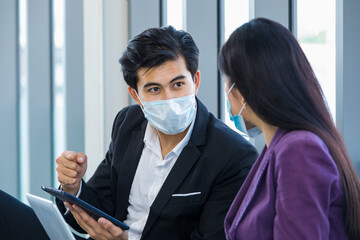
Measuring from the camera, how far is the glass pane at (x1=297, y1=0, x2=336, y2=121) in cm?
183

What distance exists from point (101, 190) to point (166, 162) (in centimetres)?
Result: 32

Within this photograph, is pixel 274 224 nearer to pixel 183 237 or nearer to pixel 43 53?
pixel 183 237

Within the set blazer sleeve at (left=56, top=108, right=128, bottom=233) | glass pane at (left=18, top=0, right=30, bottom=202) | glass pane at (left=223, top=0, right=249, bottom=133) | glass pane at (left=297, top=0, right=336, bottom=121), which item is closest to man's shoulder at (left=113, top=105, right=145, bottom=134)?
blazer sleeve at (left=56, top=108, right=128, bottom=233)

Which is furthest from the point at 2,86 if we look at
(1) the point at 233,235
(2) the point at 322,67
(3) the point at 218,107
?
(1) the point at 233,235

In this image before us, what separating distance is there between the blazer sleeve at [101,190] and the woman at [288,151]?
2.40 feet

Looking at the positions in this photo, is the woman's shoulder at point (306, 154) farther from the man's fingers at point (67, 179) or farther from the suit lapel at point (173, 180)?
the man's fingers at point (67, 179)

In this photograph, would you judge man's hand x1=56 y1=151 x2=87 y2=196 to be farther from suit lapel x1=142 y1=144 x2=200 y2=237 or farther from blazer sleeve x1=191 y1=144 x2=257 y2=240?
blazer sleeve x1=191 y1=144 x2=257 y2=240

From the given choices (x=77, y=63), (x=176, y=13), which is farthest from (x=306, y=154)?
(x=77, y=63)

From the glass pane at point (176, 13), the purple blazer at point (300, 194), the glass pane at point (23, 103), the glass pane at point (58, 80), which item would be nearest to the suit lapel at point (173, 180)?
the purple blazer at point (300, 194)

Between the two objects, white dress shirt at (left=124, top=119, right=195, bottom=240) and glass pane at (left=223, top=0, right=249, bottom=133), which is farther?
glass pane at (left=223, top=0, right=249, bottom=133)

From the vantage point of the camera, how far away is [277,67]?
1.13 m

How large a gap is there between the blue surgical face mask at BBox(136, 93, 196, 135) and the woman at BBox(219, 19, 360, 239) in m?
0.43

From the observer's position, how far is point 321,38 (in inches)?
74.0

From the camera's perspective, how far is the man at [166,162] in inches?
63.9
